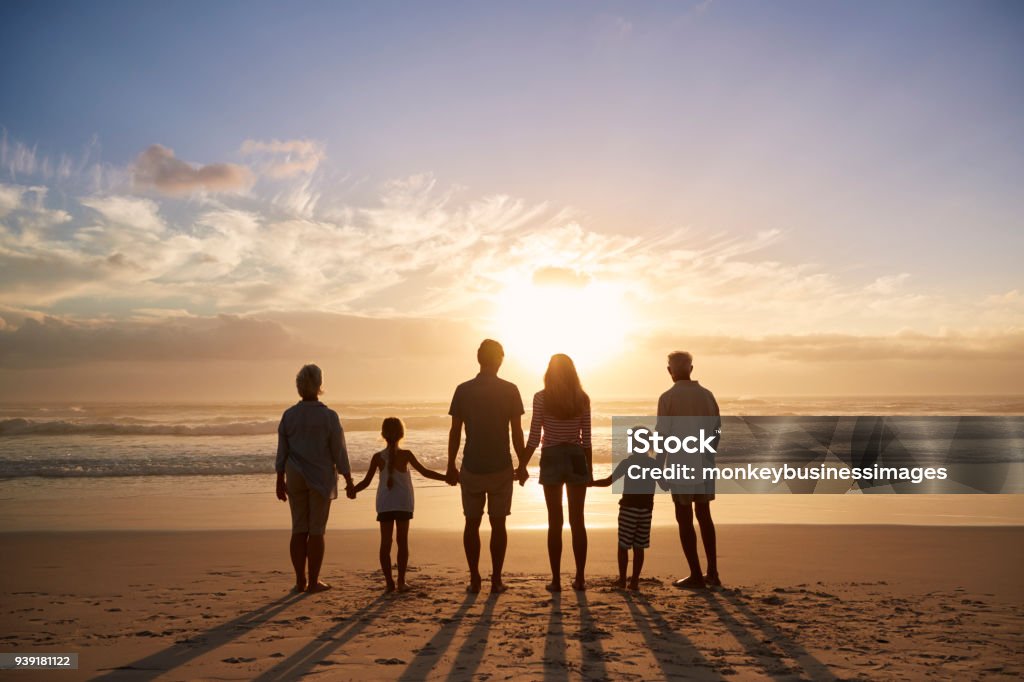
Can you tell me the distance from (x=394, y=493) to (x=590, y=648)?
8.01ft

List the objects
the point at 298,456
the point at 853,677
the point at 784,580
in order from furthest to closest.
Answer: the point at 784,580, the point at 298,456, the point at 853,677

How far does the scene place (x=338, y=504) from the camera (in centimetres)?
1312

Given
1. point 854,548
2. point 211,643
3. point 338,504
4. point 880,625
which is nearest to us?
point 211,643

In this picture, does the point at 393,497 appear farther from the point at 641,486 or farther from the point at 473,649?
the point at 641,486

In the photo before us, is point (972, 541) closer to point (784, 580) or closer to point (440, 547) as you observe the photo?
point (784, 580)

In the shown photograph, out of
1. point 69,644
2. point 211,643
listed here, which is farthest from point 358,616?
point 69,644

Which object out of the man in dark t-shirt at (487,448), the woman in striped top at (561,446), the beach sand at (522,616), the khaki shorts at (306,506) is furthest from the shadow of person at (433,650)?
the khaki shorts at (306,506)

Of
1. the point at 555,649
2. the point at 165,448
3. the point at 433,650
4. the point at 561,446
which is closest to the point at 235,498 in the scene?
the point at 561,446

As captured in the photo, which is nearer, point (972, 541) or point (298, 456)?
point (298, 456)

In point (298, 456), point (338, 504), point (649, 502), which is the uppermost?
point (298, 456)

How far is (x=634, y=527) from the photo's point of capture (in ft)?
21.7

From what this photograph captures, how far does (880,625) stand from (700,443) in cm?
192

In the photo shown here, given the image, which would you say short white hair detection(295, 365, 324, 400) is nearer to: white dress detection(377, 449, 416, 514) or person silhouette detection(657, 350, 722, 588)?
white dress detection(377, 449, 416, 514)

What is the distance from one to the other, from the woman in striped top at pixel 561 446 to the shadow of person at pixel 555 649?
2.09 feet
